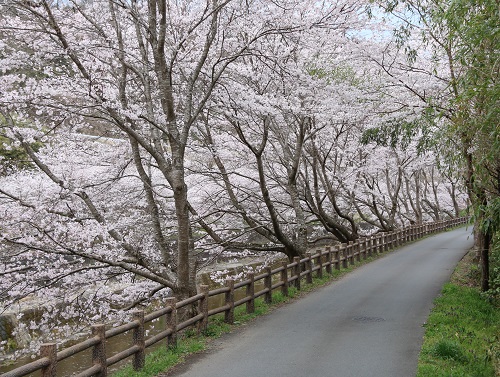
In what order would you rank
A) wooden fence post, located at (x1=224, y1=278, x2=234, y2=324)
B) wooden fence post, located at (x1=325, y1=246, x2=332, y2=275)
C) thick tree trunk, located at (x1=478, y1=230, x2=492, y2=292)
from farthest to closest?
1. wooden fence post, located at (x1=325, y1=246, x2=332, y2=275)
2. thick tree trunk, located at (x1=478, y1=230, x2=492, y2=292)
3. wooden fence post, located at (x1=224, y1=278, x2=234, y2=324)

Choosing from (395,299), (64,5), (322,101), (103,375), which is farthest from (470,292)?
(64,5)

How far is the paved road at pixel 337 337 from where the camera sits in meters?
7.29

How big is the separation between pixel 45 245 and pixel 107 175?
545 cm

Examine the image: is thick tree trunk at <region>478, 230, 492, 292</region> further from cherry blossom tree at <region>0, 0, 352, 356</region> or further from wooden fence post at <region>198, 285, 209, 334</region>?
wooden fence post at <region>198, 285, 209, 334</region>

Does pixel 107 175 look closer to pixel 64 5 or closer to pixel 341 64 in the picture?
pixel 64 5

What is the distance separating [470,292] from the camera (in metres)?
13.6

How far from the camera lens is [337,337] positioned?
356 inches

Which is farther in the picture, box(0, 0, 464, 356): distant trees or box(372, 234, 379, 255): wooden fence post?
box(372, 234, 379, 255): wooden fence post

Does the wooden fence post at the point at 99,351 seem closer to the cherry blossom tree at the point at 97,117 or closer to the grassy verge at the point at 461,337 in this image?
the cherry blossom tree at the point at 97,117

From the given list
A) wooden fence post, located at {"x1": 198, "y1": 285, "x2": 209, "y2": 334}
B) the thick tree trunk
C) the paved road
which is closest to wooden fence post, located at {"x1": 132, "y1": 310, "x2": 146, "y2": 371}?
the paved road

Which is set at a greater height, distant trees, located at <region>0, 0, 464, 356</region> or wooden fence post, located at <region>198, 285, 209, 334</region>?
distant trees, located at <region>0, 0, 464, 356</region>

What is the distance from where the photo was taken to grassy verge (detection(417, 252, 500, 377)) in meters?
7.02

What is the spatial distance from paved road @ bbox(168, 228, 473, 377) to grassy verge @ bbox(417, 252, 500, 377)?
27 centimetres

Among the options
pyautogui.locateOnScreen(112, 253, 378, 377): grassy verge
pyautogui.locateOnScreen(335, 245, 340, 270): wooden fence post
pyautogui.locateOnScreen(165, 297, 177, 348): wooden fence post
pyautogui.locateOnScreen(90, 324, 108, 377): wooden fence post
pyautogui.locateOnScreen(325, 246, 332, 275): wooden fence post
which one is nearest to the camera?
pyautogui.locateOnScreen(90, 324, 108, 377): wooden fence post
